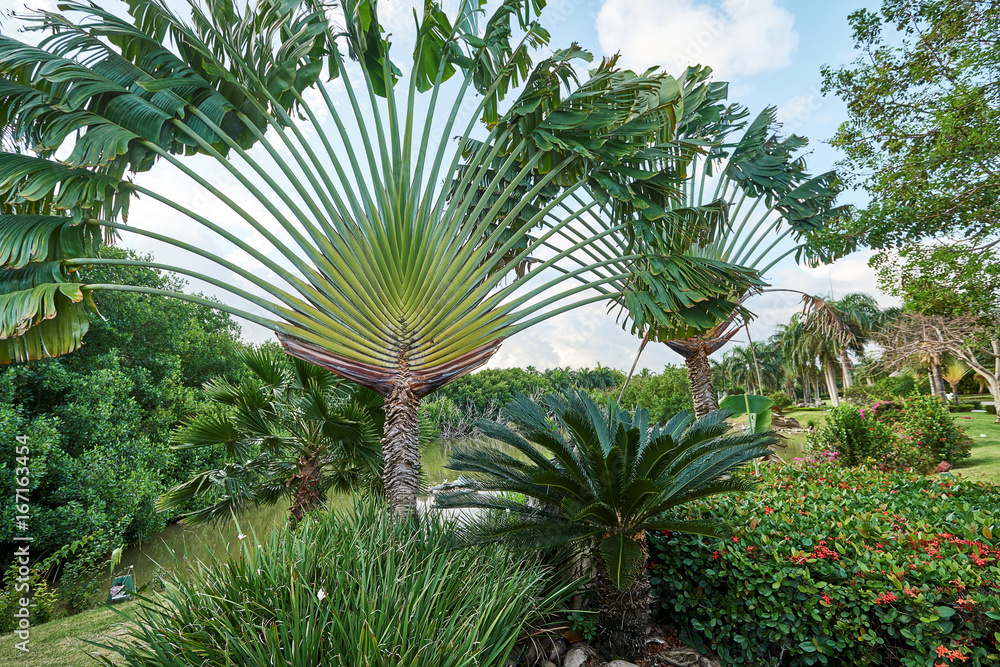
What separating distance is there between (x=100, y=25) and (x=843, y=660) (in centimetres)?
887

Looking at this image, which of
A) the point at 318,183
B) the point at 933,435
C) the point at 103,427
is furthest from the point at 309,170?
the point at 933,435

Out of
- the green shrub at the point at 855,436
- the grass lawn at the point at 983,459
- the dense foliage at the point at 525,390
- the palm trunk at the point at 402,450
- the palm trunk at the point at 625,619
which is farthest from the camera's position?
the dense foliage at the point at 525,390

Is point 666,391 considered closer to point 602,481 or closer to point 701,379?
point 701,379

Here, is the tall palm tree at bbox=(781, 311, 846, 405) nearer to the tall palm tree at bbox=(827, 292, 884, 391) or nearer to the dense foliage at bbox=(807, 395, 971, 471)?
the tall palm tree at bbox=(827, 292, 884, 391)

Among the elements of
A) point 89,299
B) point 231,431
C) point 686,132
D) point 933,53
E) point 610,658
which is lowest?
point 610,658

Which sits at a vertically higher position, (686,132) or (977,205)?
(686,132)

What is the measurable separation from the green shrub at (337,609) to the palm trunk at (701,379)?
6177 mm

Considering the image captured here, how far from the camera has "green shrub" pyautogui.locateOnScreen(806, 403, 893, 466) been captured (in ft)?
28.7

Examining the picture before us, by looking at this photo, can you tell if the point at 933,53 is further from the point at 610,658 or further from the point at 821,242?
the point at 610,658

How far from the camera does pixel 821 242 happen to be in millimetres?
6461

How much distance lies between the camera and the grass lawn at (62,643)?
14.4 feet

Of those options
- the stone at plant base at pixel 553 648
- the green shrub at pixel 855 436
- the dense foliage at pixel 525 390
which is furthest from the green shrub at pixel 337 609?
the dense foliage at pixel 525 390

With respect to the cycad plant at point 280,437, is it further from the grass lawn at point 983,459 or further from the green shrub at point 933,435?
the green shrub at point 933,435

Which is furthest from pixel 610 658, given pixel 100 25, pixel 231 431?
pixel 100 25
